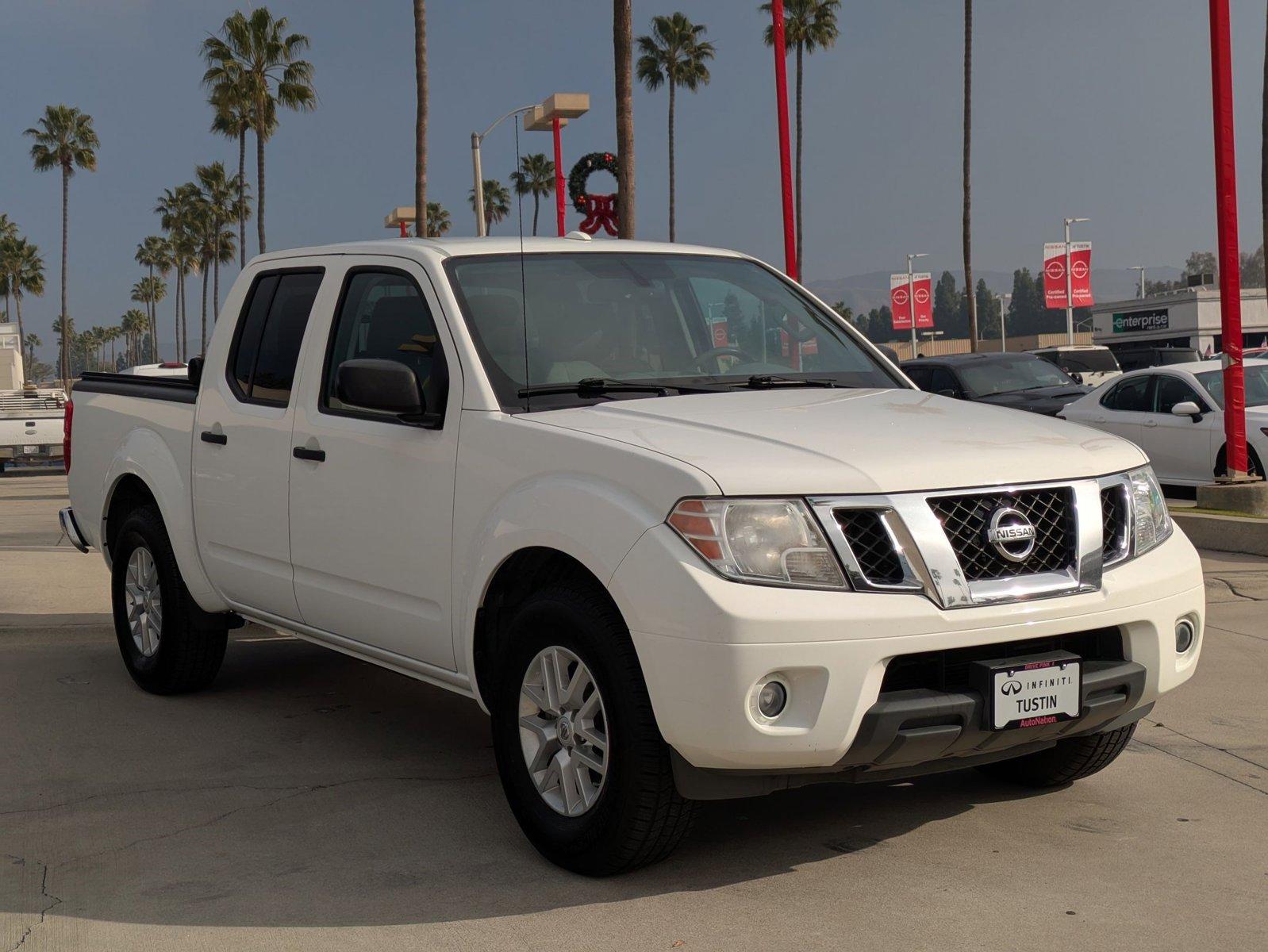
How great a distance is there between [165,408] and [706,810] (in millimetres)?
3215

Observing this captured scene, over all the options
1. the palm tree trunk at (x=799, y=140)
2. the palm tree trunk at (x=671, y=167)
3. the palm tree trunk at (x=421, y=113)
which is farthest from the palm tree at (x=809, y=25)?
the palm tree trunk at (x=421, y=113)

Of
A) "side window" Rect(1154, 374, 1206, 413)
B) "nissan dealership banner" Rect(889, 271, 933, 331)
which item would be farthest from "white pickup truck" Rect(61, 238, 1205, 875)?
"nissan dealership banner" Rect(889, 271, 933, 331)

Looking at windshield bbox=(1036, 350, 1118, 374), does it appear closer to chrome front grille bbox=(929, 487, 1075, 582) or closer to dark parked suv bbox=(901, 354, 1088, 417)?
dark parked suv bbox=(901, 354, 1088, 417)

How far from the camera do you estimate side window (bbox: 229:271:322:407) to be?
5848mm

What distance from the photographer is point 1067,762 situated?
5008 mm

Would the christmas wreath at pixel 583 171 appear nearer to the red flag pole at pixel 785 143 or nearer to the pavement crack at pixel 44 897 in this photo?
the red flag pole at pixel 785 143

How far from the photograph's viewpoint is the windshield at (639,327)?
4926 millimetres

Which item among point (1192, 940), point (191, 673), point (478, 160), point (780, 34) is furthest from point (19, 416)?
point (1192, 940)

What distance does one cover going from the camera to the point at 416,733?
20.2ft

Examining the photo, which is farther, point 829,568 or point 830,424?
point 830,424

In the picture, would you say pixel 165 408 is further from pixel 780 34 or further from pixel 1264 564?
pixel 780 34

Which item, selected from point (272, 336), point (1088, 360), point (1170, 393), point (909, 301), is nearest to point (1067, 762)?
point (272, 336)

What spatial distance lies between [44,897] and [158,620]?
271 centimetres

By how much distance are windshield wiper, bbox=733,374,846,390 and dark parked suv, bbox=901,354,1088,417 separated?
13008 millimetres
